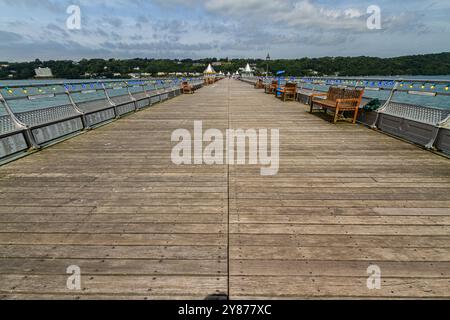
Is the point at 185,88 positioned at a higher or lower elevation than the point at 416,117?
higher

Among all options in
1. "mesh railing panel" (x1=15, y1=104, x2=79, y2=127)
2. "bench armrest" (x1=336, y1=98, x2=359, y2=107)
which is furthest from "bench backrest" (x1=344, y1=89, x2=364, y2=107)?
"mesh railing panel" (x1=15, y1=104, x2=79, y2=127)

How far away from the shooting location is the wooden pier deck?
2.05m

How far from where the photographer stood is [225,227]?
2779 millimetres

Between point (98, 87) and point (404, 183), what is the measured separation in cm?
911

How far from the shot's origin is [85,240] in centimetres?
259

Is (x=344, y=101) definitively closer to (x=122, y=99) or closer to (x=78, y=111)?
(x=78, y=111)

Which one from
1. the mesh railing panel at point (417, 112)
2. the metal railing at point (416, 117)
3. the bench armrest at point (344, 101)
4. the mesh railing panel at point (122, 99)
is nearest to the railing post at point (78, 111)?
the mesh railing panel at point (122, 99)

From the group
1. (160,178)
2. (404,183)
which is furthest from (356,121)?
(160,178)

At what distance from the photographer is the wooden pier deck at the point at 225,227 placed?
205 cm

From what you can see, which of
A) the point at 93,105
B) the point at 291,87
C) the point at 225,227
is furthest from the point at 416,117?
the point at 291,87

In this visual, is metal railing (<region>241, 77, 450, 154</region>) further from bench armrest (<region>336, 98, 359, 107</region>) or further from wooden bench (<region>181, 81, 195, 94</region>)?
wooden bench (<region>181, 81, 195, 94</region>)

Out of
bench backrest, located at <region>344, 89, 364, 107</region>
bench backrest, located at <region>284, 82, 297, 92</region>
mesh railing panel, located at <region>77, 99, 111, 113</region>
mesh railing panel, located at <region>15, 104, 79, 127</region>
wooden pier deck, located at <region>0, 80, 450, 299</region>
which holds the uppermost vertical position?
bench backrest, located at <region>284, 82, 297, 92</region>
